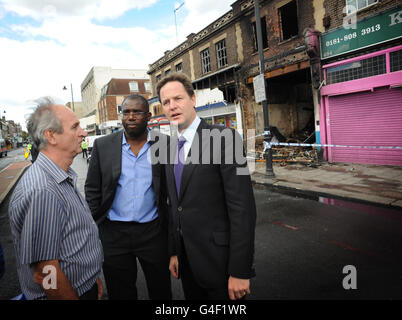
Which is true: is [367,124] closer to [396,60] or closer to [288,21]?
[396,60]

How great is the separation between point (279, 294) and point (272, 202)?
12.4ft

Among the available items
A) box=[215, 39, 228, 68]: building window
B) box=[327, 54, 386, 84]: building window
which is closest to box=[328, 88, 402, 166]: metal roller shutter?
box=[327, 54, 386, 84]: building window

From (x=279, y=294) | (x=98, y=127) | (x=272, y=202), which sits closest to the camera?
(x=279, y=294)

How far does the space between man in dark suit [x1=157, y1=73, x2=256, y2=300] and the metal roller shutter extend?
31.9 ft

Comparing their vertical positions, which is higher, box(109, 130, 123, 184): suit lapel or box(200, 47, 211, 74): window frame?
box(200, 47, 211, 74): window frame

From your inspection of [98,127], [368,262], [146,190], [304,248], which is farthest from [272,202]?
[98,127]

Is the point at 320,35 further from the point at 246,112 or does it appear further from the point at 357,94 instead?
the point at 246,112

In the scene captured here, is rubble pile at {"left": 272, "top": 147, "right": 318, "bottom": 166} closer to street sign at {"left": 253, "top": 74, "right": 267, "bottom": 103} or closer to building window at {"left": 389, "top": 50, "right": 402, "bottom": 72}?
street sign at {"left": 253, "top": 74, "right": 267, "bottom": 103}

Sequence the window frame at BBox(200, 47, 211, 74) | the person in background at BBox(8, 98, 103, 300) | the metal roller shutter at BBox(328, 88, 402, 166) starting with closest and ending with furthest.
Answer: the person in background at BBox(8, 98, 103, 300), the metal roller shutter at BBox(328, 88, 402, 166), the window frame at BBox(200, 47, 211, 74)

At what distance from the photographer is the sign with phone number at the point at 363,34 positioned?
27.3 feet

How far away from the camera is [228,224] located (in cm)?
188

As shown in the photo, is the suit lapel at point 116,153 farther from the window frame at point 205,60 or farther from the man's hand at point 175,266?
the window frame at point 205,60

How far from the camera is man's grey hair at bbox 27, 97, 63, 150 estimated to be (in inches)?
63.0

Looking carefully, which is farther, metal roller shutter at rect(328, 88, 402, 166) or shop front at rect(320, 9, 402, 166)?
metal roller shutter at rect(328, 88, 402, 166)
